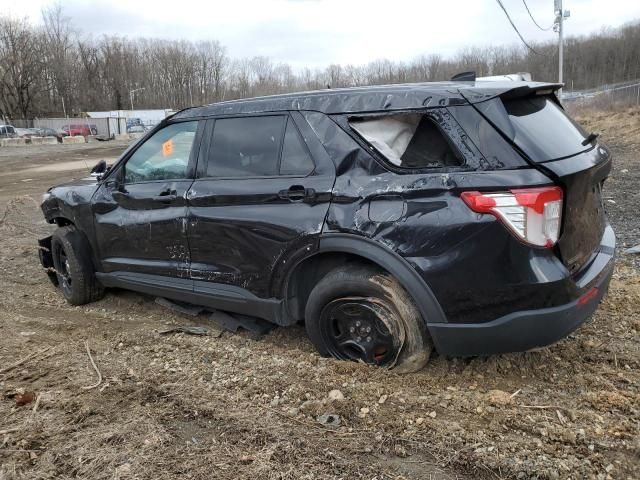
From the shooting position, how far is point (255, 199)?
12.0 feet

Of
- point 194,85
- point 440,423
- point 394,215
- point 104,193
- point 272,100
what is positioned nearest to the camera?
point 440,423

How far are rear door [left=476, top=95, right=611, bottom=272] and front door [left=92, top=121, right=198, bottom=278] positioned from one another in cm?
227

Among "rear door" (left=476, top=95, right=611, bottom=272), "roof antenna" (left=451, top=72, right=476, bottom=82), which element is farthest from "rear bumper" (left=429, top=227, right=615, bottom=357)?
"roof antenna" (left=451, top=72, right=476, bottom=82)

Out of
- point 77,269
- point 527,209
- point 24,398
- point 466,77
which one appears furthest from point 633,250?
point 24,398

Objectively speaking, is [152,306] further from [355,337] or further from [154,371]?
Result: [355,337]

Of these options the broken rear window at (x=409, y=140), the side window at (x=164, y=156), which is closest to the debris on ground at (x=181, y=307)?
the side window at (x=164, y=156)

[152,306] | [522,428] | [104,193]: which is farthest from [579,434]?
[104,193]

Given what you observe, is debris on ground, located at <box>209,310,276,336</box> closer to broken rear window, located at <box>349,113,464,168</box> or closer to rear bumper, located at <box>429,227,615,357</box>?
rear bumper, located at <box>429,227,615,357</box>

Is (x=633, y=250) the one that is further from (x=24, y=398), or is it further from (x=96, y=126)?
(x=96, y=126)

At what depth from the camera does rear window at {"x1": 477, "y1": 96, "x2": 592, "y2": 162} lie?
287 cm

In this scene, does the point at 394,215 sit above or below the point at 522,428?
above

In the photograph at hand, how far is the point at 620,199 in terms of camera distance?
8922 millimetres

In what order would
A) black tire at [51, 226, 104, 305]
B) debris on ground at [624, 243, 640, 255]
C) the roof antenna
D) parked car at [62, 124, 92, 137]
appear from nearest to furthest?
1. the roof antenna
2. black tire at [51, 226, 104, 305]
3. debris on ground at [624, 243, 640, 255]
4. parked car at [62, 124, 92, 137]

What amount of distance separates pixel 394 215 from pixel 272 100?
130cm
